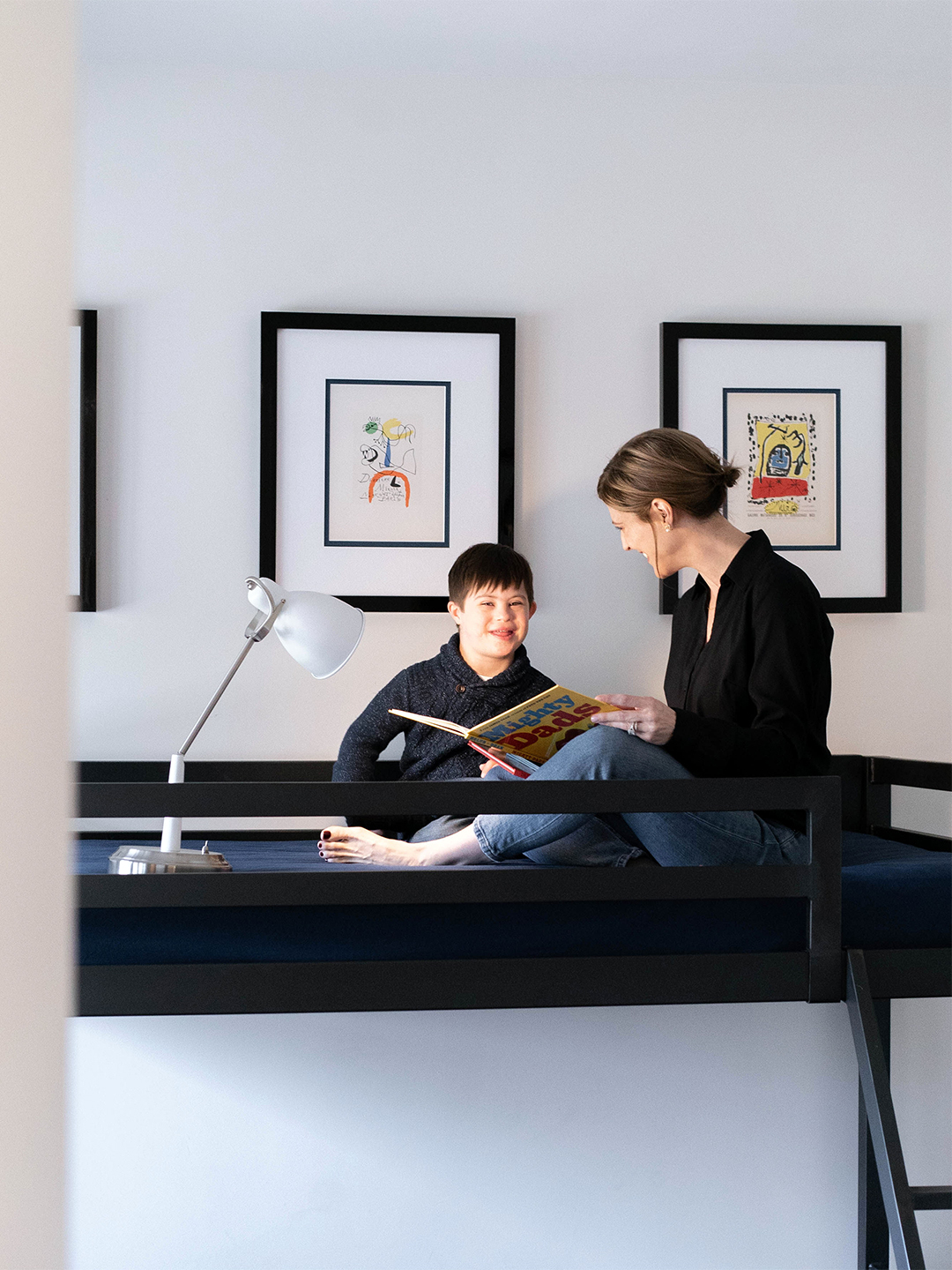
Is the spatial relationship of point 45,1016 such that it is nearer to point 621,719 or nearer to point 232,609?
point 621,719

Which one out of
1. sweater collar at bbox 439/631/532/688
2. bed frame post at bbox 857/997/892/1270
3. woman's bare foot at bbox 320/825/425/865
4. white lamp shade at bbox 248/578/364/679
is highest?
white lamp shade at bbox 248/578/364/679

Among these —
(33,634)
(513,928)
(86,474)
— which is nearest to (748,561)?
(513,928)

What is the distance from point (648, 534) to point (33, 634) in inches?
55.3

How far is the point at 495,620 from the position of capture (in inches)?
70.3

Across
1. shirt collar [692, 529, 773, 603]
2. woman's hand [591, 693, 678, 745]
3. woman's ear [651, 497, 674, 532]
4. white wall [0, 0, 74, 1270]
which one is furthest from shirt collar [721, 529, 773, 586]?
white wall [0, 0, 74, 1270]

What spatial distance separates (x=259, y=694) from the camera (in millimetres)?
1925

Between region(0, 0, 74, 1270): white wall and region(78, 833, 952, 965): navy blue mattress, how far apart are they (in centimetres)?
96

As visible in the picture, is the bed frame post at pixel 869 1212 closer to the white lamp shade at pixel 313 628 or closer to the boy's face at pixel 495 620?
the boy's face at pixel 495 620

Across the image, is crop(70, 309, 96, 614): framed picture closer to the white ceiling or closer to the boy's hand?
the white ceiling

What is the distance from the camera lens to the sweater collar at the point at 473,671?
5.86ft

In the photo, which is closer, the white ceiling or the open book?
the open book

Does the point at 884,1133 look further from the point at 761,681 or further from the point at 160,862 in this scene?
the point at 160,862

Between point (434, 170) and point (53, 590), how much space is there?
1.88 m

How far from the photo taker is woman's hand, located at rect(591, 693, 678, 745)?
4.32ft
